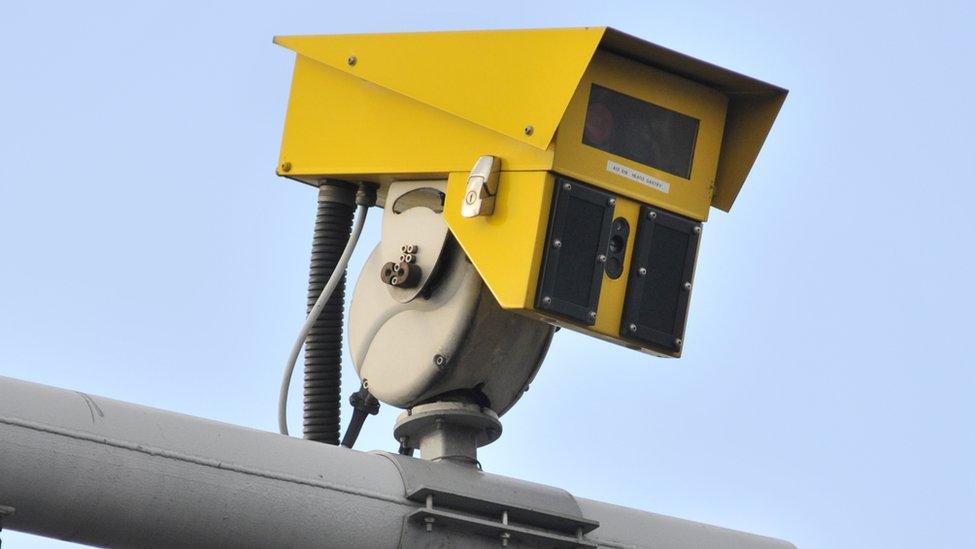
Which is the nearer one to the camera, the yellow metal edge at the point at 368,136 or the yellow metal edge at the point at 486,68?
the yellow metal edge at the point at 486,68

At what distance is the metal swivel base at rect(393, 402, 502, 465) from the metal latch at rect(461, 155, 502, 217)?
544 mm

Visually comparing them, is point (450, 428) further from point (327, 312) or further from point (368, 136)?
point (368, 136)

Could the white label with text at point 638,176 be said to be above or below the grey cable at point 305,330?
above

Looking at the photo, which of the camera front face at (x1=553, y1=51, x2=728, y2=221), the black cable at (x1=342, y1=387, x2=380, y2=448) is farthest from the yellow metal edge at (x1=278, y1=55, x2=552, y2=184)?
the black cable at (x1=342, y1=387, x2=380, y2=448)

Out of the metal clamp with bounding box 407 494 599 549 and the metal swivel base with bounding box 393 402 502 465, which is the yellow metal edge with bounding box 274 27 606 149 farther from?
the metal clamp with bounding box 407 494 599 549

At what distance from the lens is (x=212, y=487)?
4477 mm

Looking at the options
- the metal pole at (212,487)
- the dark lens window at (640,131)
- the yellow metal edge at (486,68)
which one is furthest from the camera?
the dark lens window at (640,131)

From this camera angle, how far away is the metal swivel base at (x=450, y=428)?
5.16 m

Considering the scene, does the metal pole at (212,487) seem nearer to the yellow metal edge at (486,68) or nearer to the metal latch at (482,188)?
the metal latch at (482,188)

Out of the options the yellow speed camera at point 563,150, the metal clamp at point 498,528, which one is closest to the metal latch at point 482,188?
the yellow speed camera at point 563,150

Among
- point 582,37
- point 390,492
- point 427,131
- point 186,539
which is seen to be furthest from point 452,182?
point 186,539

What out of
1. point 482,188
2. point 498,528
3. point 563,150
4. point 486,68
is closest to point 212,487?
point 498,528

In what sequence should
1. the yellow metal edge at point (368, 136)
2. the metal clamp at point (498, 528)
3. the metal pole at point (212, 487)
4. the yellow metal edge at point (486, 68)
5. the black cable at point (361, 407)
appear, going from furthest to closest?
1. the black cable at point (361, 407)
2. the yellow metal edge at point (368, 136)
3. the yellow metal edge at point (486, 68)
4. the metal clamp at point (498, 528)
5. the metal pole at point (212, 487)

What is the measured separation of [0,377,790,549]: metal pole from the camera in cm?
426
